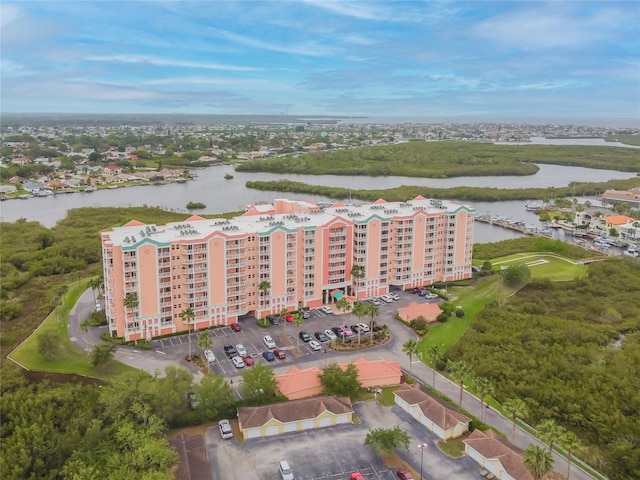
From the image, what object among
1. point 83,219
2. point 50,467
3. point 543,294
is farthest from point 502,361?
point 83,219

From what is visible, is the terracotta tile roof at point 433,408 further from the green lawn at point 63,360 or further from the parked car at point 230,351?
the green lawn at point 63,360

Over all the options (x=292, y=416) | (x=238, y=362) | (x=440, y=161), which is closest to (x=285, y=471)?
(x=292, y=416)

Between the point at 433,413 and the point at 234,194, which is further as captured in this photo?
the point at 234,194

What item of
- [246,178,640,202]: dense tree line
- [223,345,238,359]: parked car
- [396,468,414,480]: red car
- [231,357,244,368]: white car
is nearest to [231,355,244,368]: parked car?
[231,357,244,368]: white car

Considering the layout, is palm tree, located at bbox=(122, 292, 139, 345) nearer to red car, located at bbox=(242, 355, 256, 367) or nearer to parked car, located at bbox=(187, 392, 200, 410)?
red car, located at bbox=(242, 355, 256, 367)

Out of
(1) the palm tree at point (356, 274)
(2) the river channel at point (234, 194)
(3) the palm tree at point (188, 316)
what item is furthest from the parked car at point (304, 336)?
(2) the river channel at point (234, 194)

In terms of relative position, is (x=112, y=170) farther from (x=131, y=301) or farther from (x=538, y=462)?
(x=538, y=462)
